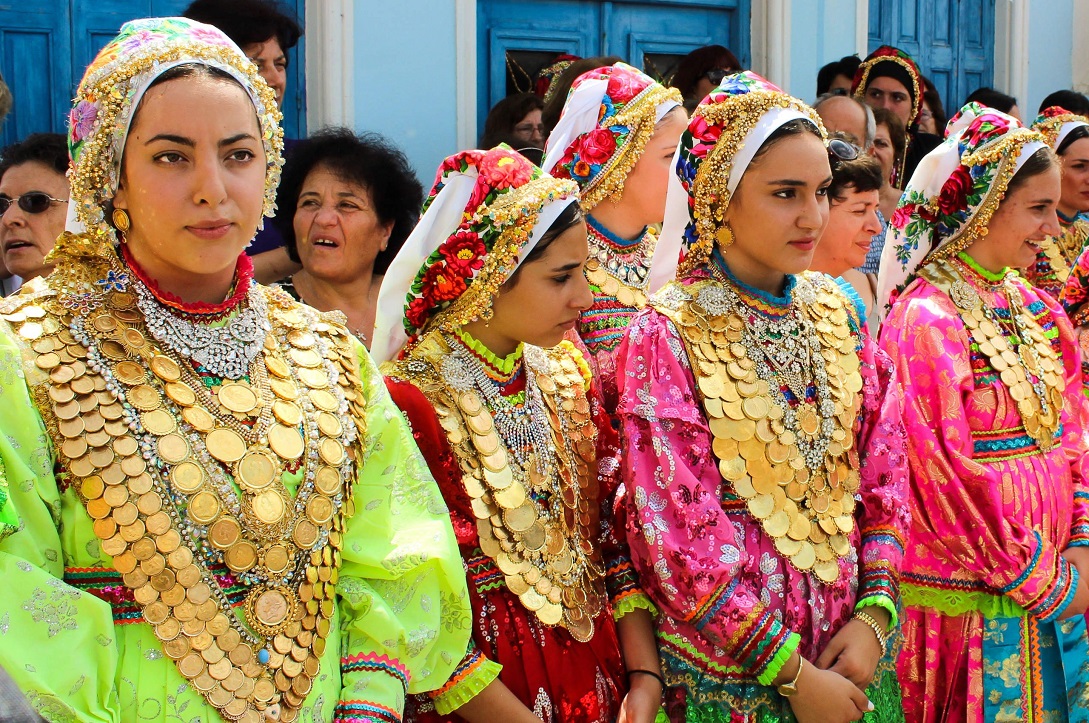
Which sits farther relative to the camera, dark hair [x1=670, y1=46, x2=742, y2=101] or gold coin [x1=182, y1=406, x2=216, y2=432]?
dark hair [x1=670, y1=46, x2=742, y2=101]

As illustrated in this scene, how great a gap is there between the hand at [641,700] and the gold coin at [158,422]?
4.01ft

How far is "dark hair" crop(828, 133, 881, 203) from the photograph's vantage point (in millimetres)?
4109

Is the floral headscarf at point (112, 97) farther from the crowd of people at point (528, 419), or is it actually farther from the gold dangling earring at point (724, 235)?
the gold dangling earring at point (724, 235)

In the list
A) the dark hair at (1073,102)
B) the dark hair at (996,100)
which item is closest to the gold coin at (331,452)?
the dark hair at (996,100)

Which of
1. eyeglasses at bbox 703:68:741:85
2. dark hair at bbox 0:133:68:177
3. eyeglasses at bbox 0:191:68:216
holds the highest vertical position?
eyeglasses at bbox 703:68:741:85

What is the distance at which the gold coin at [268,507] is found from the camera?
2154mm

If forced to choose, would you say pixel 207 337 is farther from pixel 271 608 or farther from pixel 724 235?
pixel 724 235

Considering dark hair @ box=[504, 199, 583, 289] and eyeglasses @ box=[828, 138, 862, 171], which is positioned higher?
eyeglasses @ box=[828, 138, 862, 171]

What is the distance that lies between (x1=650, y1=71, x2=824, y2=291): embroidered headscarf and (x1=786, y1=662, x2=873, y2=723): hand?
102 centimetres

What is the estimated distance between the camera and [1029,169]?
3.85 meters

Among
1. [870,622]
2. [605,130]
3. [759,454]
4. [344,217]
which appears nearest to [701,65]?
[605,130]

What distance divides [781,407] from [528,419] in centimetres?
60

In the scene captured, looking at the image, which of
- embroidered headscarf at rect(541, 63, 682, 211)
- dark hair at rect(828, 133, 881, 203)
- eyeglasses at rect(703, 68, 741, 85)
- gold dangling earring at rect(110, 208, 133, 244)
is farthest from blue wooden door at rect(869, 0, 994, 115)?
gold dangling earring at rect(110, 208, 133, 244)

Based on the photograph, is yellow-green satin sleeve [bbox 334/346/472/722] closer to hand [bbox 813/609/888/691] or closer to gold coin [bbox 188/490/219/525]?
gold coin [bbox 188/490/219/525]
